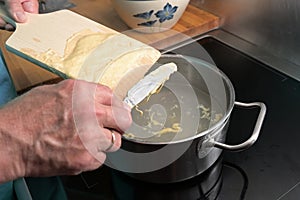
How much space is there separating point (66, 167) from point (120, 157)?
0.38ft

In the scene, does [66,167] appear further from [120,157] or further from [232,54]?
[232,54]

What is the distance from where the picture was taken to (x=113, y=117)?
1.44ft

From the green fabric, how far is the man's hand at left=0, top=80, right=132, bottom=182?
0.60 ft

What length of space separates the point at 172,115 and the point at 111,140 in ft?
0.82

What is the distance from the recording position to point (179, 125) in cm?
65

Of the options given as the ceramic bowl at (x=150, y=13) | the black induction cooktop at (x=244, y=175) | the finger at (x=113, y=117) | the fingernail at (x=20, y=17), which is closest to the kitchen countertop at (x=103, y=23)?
the ceramic bowl at (x=150, y=13)

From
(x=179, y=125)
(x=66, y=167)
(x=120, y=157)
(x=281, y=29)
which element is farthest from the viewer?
(x=281, y=29)

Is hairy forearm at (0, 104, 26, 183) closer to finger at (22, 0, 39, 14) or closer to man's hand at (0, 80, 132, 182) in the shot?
man's hand at (0, 80, 132, 182)

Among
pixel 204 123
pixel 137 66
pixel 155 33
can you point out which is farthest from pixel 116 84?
pixel 155 33

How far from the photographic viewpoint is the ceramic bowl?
82cm

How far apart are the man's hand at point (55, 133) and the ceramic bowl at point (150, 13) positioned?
0.43 meters

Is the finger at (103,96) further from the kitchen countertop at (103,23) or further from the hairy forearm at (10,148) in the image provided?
the kitchen countertop at (103,23)

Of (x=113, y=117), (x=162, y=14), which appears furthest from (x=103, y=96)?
(x=162, y=14)

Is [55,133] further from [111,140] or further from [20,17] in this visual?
[20,17]
